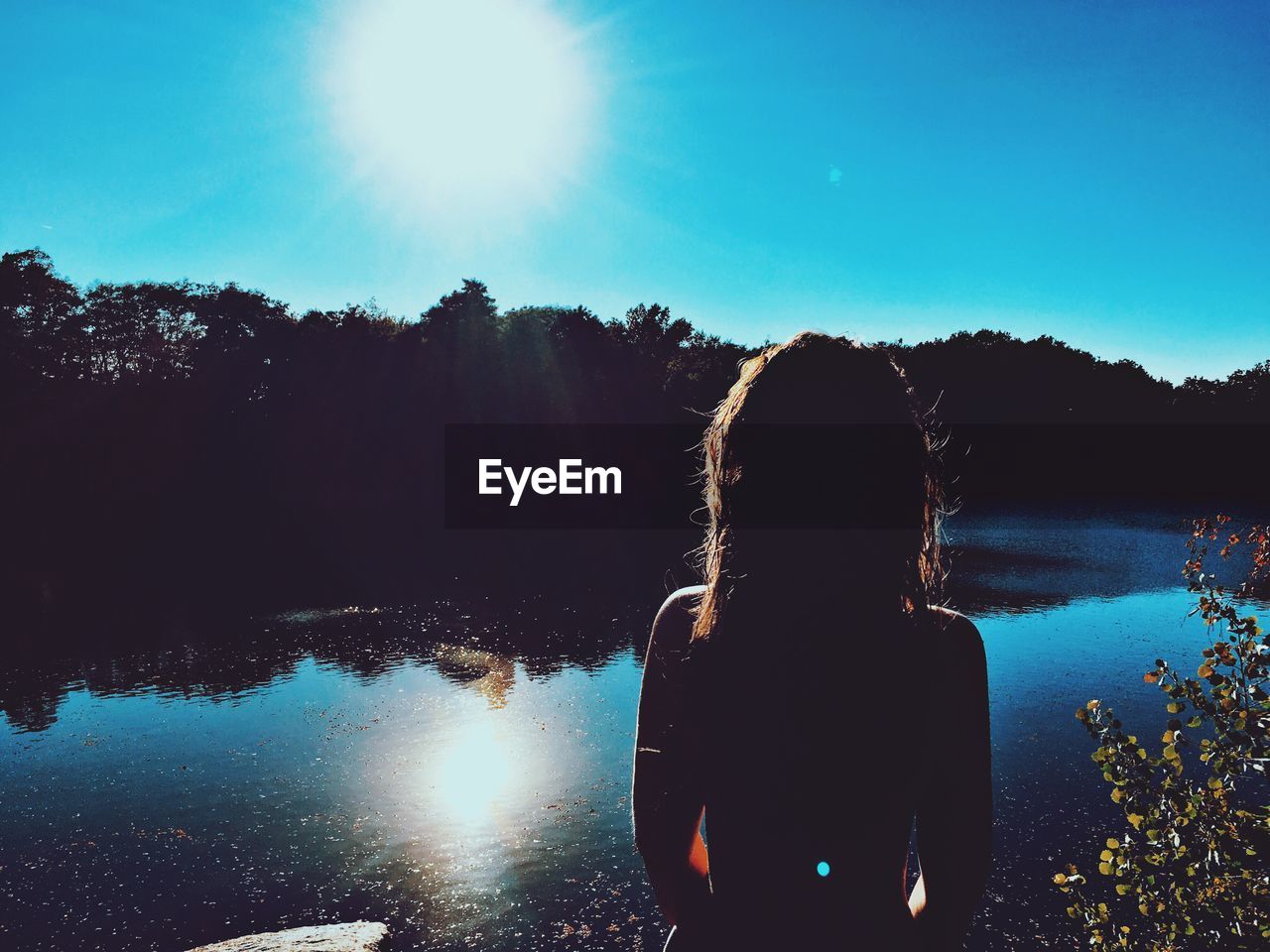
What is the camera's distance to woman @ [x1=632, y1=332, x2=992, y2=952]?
3.75ft

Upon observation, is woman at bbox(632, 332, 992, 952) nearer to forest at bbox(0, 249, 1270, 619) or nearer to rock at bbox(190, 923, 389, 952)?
rock at bbox(190, 923, 389, 952)

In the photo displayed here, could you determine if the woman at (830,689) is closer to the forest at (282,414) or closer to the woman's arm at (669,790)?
the woman's arm at (669,790)

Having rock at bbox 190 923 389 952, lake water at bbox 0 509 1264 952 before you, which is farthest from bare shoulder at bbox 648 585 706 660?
lake water at bbox 0 509 1264 952

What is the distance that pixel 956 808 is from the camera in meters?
1.17

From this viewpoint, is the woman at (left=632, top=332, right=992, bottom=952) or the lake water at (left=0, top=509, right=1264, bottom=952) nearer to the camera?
the woman at (left=632, top=332, right=992, bottom=952)

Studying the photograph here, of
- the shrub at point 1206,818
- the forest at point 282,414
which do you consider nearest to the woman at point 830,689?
the shrub at point 1206,818

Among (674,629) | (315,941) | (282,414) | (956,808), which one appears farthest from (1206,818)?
(282,414)

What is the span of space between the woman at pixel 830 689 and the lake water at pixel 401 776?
7052mm

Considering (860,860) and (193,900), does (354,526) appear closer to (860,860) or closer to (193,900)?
(193,900)

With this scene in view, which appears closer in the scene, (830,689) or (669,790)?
(830,689)

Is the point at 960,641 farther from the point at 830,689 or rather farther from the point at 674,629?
the point at 674,629

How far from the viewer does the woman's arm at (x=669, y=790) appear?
130cm

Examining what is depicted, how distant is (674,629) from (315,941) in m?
6.72

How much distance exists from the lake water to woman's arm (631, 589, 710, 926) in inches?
270
